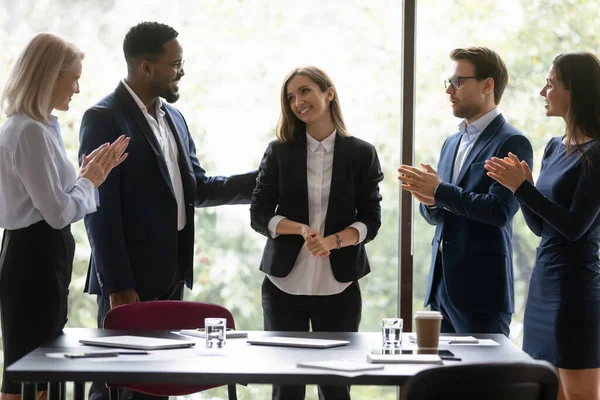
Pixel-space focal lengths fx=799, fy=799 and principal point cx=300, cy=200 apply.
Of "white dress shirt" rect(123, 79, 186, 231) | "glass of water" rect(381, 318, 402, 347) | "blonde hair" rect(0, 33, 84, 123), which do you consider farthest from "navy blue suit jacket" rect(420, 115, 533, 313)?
"blonde hair" rect(0, 33, 84, 123)

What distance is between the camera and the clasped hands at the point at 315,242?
11.2 feet

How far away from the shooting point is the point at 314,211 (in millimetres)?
3617

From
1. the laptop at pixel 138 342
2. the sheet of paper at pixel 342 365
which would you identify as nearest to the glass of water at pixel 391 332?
the sheet of paper at pixel 342 365

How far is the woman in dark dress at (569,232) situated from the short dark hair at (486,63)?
0.30 m

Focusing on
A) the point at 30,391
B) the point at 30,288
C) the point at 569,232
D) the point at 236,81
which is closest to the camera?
the point at 30,391

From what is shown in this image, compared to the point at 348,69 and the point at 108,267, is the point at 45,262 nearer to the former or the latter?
the point at 108,267

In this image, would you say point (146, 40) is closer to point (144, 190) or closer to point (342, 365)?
point (144, 190)

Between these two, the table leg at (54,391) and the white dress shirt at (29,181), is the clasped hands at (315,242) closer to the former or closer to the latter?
the white dress shirt at (29,181)

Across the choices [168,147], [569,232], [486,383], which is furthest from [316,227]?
[486,383]

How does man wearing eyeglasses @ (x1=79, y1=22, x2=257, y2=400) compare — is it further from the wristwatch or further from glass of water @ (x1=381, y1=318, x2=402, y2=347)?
glass of water @ (x1=381, y1=318, x2=402, y2=347)

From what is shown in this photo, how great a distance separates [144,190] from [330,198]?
0.83 meters

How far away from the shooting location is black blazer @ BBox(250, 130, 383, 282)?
355cm

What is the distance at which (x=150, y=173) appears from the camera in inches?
142

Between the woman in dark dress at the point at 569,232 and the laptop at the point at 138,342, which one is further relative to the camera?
the woman in dark dress at the point at 569,232
